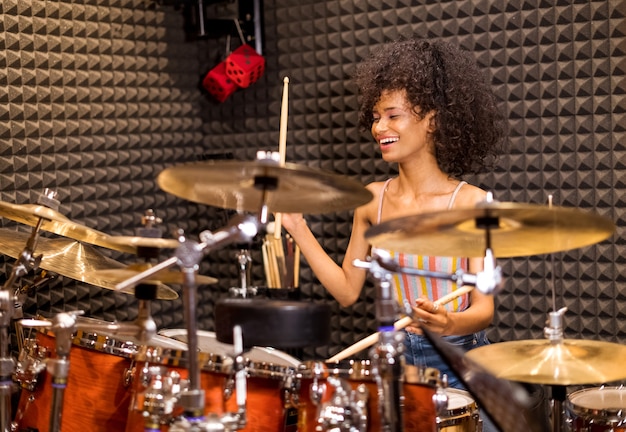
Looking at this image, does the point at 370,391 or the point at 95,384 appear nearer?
the point at 370,391

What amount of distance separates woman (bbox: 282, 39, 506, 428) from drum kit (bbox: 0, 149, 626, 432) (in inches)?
17.9

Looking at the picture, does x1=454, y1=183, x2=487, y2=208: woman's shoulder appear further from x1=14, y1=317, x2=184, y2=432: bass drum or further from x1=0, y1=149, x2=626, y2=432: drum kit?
x1=14, y1=317, x2=184, y2=432: bass drum

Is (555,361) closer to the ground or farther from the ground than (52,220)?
closer to the ground

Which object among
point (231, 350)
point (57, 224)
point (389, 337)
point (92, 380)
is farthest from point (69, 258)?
point (389, 337)

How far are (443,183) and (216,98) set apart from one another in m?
1.25

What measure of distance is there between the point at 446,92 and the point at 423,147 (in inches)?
7.7

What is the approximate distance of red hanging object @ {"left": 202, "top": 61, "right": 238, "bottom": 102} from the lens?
11.9 feet

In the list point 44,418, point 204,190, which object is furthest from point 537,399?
point 44,418

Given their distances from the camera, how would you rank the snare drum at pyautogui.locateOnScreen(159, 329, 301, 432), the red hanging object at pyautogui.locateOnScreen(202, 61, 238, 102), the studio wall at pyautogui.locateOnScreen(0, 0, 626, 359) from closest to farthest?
the snare drum at pyautogui.locateOnScreen(159, 329, 301, 432), the studio wall at pyautogui.locateOnScreen(0, 0, 626, 359), the red hanging object at pyautogui.locateOnScreen(202, 61, 238, 102)

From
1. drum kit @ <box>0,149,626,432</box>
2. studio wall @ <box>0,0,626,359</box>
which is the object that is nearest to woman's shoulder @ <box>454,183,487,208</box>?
studio wall @ <box>0,0,626,359</box>

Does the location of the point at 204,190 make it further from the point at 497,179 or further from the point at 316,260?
the point at 497,179

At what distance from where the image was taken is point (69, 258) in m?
2.59

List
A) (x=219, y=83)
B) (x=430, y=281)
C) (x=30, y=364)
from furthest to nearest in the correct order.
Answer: (x=219, y=83) → (x=430, y=281) → (x=30, y=364)

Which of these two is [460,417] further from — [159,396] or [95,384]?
[95,384]
